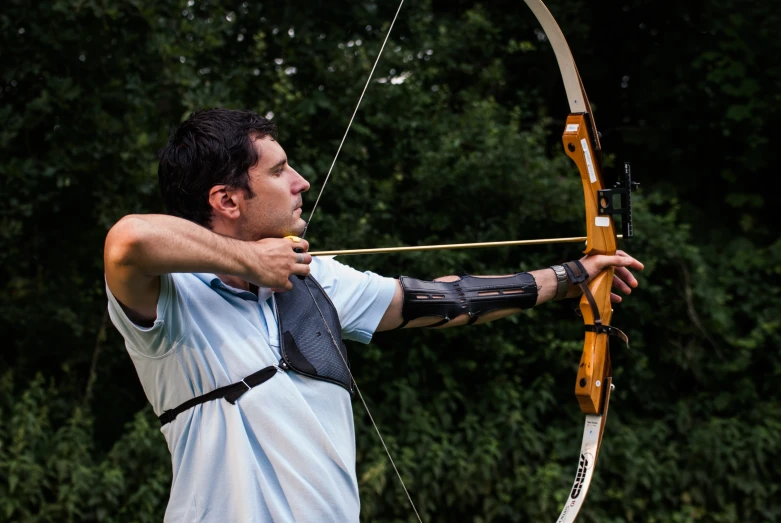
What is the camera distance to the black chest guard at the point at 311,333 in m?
1.71

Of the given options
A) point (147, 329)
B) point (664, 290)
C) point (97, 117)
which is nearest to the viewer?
point (147, 329)

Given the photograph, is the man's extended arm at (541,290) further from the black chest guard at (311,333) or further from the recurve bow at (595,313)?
the black chest guard at (311,333)

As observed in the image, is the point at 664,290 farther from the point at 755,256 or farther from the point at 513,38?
the point at 513,38

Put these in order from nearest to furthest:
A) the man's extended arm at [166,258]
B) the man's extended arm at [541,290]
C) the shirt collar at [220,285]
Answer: the man's extended arm at [166,258] → the shirt collar at [220,285] → the man's extended arm at [541,290]

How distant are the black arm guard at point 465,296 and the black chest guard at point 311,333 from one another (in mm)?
229

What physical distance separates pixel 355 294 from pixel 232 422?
0.45 meters

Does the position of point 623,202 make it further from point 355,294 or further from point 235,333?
point 235,333

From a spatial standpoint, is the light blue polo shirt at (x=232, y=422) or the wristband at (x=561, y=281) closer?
the light blue polo shirt at (x=232, y=422)

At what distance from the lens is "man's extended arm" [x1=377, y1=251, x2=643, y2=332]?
80.8 inches

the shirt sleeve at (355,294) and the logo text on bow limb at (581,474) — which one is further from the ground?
the shirt sleeve at (355,294)

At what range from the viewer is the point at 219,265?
1570 millimetres

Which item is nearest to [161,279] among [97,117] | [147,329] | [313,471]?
[147,329]

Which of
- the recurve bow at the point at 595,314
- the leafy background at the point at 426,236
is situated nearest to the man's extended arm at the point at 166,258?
the recurve bow at the point at 595,314

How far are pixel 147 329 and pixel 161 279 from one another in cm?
9
